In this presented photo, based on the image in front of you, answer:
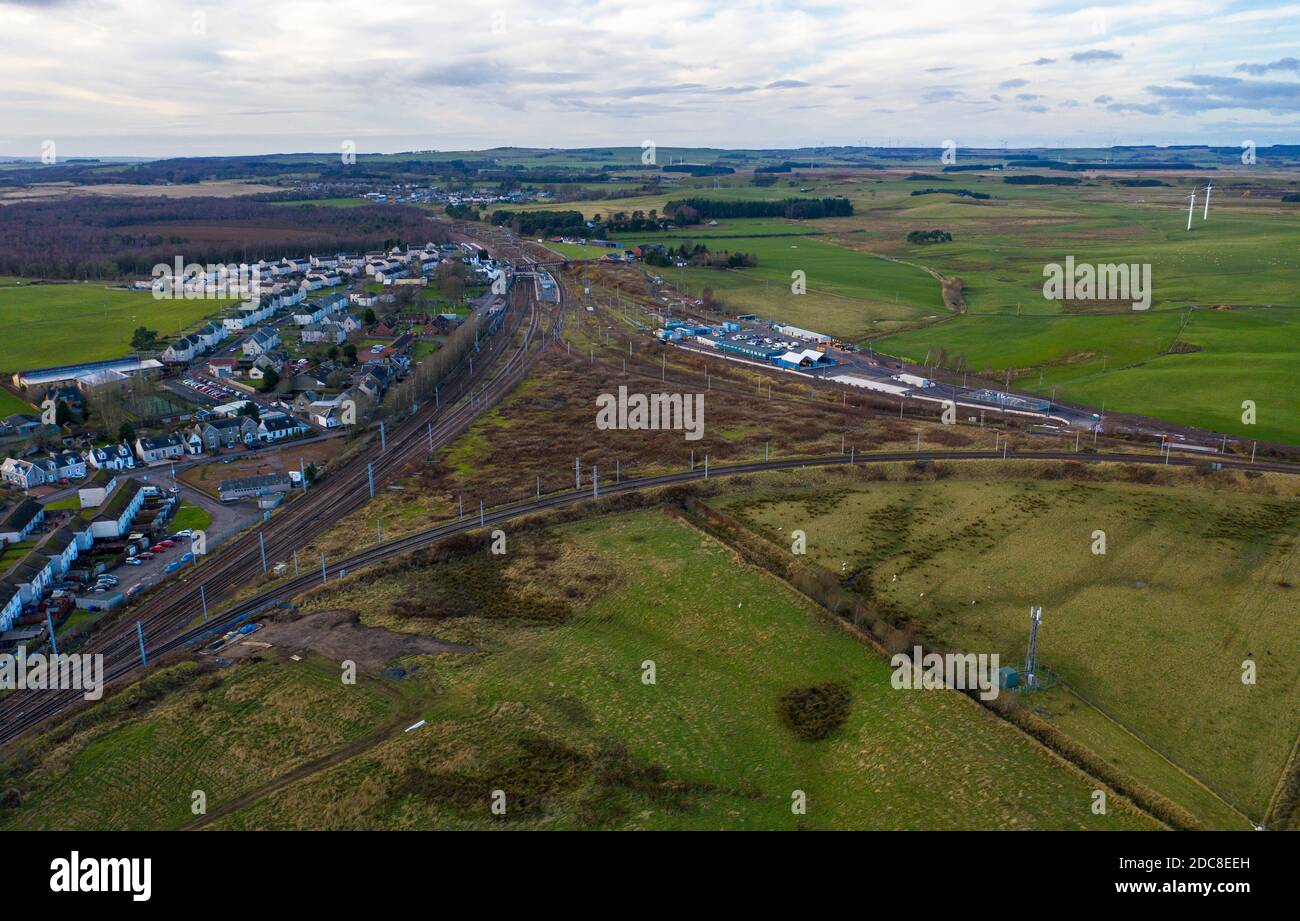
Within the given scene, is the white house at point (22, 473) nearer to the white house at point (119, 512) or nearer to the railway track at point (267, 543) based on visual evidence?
the white house at point (119, 512)

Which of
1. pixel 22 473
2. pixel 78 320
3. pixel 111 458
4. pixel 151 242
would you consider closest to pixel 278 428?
pixel 111 458

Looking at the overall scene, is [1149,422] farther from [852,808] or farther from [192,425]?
[192,425]

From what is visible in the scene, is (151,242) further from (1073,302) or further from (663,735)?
(663,735)

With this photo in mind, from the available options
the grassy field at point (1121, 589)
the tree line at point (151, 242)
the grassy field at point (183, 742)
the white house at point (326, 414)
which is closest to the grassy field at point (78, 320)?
the tree line at point (151, 242)

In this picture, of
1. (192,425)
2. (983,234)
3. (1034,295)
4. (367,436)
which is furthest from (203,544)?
(983,234)

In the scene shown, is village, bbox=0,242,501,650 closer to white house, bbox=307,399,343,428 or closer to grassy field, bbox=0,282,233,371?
white house, bbox=307,399,343,428

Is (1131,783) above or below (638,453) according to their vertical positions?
below
